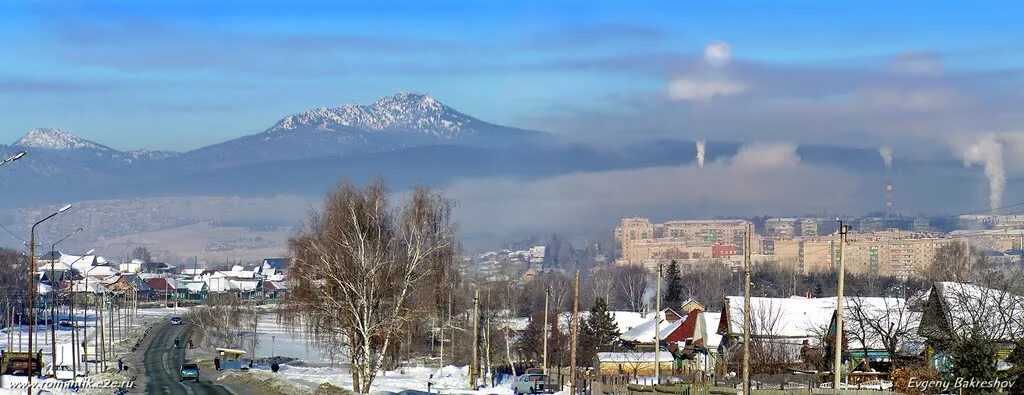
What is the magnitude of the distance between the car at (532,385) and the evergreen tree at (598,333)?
112 feet

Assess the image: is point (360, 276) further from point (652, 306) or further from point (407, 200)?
point (652, 306)

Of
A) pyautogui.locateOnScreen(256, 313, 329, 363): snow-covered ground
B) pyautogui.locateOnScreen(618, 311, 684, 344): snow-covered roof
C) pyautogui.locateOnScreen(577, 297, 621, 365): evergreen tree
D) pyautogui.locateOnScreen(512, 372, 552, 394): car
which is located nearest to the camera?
pyautogui.locateOnScreen(512, 372, 552, 394): car

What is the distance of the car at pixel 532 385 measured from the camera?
69562 mm

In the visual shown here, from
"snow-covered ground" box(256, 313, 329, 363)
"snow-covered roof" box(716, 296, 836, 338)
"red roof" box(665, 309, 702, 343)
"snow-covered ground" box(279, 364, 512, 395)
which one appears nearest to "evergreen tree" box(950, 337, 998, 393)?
"snow-covered ground" box(279, 364, 512, 395)

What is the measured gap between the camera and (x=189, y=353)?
12044 centimetres

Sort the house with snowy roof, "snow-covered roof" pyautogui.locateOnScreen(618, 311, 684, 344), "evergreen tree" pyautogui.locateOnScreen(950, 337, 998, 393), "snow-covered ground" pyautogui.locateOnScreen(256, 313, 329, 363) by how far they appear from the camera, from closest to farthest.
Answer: "evergreen tree" pyautogui.locateOnScreen(950, 337, 998, 393) → the house with snowy roof → "snow-covered roof" pyautogui.locateOnScreen(618, 311, 684, 344) → "snow-covered ground" pyautogui.locateOnScreen(256, 313, 329, 363)

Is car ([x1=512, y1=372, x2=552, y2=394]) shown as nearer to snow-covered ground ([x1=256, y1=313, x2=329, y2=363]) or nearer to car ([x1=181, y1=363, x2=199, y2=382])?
car ([x1=181, y1=363, x2=199, y2=382])

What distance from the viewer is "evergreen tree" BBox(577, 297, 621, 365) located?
107625 mm

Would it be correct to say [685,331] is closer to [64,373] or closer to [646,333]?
[646,333]

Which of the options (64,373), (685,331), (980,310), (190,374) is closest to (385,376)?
(190,374)

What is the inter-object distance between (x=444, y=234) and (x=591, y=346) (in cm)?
2962

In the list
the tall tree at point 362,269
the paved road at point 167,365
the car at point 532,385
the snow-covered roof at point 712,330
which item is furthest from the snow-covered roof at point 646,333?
the paved road at point 167,365

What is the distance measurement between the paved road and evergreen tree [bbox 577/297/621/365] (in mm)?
31144

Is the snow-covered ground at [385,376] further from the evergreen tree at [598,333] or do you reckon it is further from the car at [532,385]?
the evergreen tree at [598,333]
